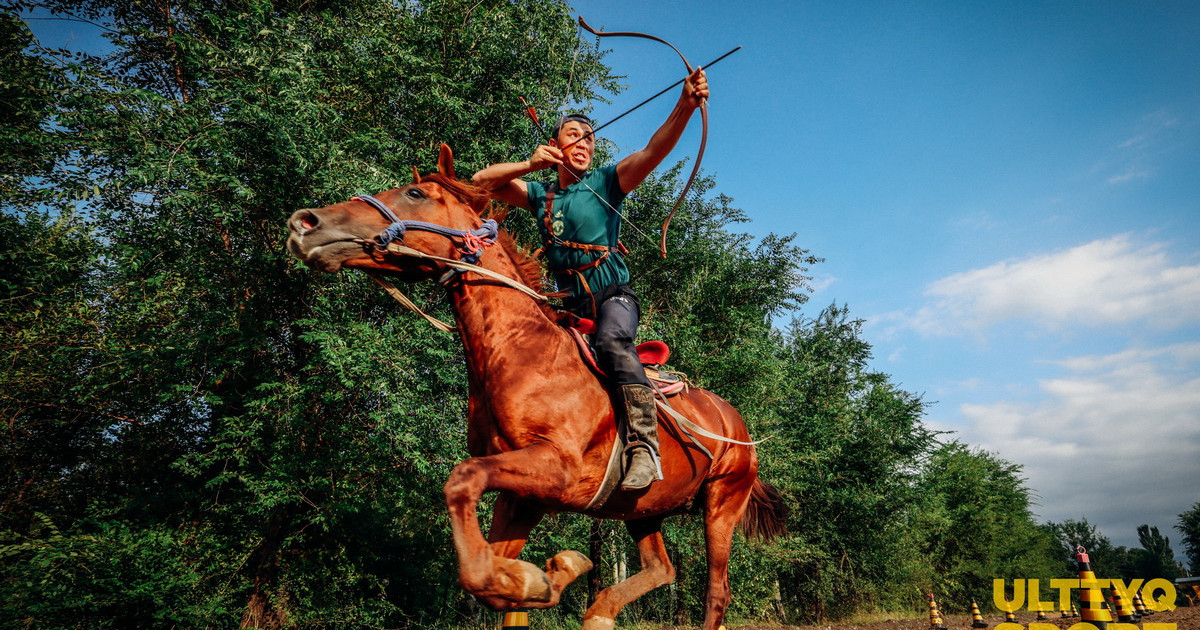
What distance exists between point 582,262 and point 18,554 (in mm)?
11063

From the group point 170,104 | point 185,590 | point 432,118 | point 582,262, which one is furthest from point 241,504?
point 582,262

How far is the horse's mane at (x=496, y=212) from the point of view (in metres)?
3.90

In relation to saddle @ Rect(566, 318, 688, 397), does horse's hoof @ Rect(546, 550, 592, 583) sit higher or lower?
lower

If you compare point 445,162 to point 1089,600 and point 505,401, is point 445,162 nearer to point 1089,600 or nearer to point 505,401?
point 505,401

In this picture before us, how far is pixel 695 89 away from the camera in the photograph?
372 cm

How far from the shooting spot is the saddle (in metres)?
3.94

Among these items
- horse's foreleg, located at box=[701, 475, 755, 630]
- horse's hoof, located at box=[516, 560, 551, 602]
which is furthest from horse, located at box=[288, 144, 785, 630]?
horse's foreleg, located at box=[701, 475, 755, 630]

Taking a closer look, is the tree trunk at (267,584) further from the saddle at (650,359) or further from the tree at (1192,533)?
the tree at (1192,533)

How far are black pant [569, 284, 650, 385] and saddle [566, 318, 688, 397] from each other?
0.07m

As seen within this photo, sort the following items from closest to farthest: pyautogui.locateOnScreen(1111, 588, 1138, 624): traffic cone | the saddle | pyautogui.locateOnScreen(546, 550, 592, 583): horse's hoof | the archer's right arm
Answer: pyautogui.locateOnScreen(546, 550, 592, 583): horse's hoof → the archer's right arm → the saddle → pyautogui.locateOnScreen(1111, 588, 1138, 624): traffic cone

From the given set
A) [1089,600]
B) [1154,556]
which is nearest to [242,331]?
[1089,600]

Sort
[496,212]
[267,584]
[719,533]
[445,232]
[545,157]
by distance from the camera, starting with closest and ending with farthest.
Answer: [445,232] → [545,157] → [496,212] → [719,533] → [267,584]

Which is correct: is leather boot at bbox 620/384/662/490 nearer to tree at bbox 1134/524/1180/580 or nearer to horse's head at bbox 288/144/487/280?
horse's head at bbox 288/144/487/280

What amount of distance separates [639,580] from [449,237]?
108 inches
